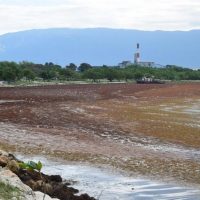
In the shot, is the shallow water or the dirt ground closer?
the shallow water

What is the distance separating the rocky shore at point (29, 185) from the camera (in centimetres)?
1014

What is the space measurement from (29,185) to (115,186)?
8.72 feet

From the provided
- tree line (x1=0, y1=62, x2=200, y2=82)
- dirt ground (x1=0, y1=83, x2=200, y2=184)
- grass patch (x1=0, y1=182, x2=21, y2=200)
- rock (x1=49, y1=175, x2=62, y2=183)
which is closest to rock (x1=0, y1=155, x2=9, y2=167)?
rock (x1=49, y1=175, x2=62, y2=183)

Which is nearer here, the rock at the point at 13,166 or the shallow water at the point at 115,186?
the shallow water at the point at 115,186

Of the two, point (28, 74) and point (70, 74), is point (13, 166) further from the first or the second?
point (70, 74)

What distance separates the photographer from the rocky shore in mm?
10141

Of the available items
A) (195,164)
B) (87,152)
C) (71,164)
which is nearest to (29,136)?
(87,152)

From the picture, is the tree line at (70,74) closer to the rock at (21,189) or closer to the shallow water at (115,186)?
the shallow water at (115,186)

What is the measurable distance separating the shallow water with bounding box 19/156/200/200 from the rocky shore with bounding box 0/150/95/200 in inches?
23.9

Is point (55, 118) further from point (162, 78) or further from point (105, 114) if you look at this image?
point (162, 78)

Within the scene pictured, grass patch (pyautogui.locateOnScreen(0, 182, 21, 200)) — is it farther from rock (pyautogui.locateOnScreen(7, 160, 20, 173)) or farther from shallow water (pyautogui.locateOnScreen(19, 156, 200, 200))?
rock (pyautogui.locateOnScreen(7, 160, 20, 173))

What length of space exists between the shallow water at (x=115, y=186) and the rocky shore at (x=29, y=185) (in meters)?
0.61

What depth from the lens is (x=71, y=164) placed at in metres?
16.8

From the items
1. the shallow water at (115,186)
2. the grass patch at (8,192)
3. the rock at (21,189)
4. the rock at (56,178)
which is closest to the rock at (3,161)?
the rock at (56,178)
